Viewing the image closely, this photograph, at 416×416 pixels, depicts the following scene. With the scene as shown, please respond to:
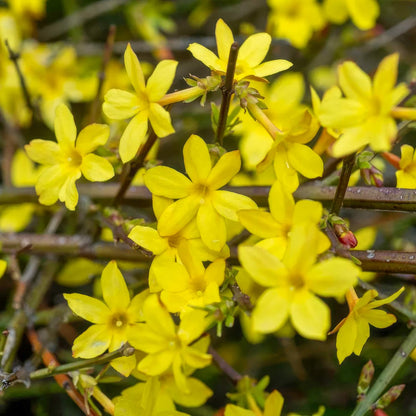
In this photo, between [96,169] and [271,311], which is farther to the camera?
[96,169]

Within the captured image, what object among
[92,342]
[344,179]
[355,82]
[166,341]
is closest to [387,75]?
[355,82]

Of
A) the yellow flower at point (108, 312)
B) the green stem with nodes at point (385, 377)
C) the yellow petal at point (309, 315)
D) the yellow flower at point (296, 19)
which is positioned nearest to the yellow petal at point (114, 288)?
the yellow flower at point (108, 312)

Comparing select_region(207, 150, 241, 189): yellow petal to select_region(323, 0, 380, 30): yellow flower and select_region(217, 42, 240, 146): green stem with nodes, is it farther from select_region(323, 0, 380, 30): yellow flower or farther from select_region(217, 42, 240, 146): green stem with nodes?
select_region(323, 0, 380, 30): yellow flower

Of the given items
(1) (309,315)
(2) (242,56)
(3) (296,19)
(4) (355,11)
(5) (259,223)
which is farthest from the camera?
(3) (296,19)

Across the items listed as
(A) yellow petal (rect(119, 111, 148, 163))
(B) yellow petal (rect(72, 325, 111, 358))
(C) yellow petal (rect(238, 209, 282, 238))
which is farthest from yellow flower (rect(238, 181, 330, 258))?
(B) yellow petal (rect(72, 325, 111, 358))

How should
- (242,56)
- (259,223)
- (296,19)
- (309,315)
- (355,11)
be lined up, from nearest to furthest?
1. (309,315)
2. (259,223)
3. (242,56)
4. (355,11)
5. (296,19)

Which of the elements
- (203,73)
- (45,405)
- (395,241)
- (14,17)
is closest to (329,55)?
(203,73)

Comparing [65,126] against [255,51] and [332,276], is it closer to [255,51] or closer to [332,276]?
[255,51]

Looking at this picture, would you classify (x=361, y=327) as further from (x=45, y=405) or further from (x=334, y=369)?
(x=45, y=405)
